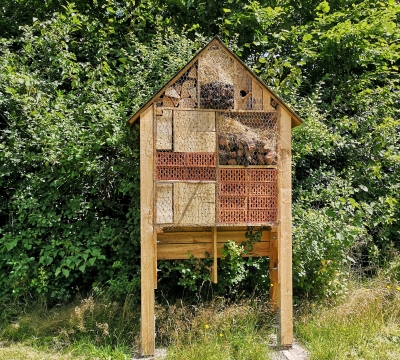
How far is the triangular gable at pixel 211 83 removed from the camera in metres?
2.99

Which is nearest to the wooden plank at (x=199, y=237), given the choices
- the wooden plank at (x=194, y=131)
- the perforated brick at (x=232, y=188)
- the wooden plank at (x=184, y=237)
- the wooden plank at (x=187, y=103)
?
the wooden plank at (x=184, y=237)

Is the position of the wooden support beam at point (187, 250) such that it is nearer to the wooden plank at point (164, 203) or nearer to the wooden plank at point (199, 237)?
the wooden plank at point (199, 237)

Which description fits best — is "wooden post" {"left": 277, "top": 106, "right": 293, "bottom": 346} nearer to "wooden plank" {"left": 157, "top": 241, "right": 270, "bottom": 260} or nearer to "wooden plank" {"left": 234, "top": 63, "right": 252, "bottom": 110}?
"wooden plank" {"left": 234, "top": 63, "right": 252, "bottom": 110}

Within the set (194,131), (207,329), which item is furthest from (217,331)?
(194,131)

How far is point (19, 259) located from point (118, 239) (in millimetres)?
1121

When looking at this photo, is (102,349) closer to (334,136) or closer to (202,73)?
(202,73)

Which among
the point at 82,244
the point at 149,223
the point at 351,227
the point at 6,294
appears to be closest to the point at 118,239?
the point at 82,244

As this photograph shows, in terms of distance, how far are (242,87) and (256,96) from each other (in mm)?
153

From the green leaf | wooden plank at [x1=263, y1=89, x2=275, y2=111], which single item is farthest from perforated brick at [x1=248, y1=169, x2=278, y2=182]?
the green leaf

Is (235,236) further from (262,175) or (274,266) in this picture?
(262,175)

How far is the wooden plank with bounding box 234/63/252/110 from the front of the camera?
3.03 meters

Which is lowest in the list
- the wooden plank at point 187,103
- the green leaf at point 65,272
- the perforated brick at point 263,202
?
the green leaf at point 65,272

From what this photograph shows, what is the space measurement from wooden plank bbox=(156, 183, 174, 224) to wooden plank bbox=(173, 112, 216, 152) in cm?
36

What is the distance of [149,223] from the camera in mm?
2980
